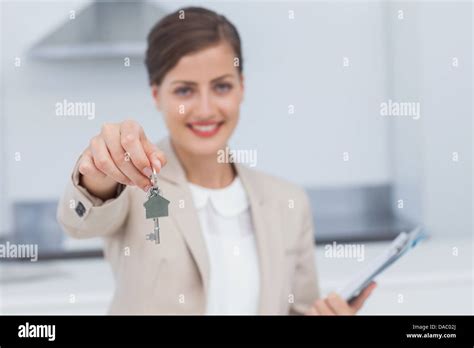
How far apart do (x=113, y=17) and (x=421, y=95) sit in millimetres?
767

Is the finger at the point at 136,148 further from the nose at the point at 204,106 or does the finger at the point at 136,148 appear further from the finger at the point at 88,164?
the nose at the point at 204,106

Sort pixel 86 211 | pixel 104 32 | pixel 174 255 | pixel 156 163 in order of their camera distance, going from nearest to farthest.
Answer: pixel 156 163, pixel 86 211, pixel 174 255, pixel 104 32

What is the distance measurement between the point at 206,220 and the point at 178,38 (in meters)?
0.22

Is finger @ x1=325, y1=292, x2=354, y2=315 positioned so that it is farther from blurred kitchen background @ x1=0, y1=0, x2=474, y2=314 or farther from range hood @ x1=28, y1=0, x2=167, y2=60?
range hood @ x1=28, y1=0, x2=167, y2=60

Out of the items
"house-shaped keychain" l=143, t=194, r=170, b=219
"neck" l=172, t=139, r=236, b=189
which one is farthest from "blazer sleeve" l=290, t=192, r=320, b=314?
"house-shaped keychain" l=143, t=194, r=170, b=219

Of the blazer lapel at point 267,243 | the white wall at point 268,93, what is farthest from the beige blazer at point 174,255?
the white wall at point 268,93

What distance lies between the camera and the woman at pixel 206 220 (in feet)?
2.67

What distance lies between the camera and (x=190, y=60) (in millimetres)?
847

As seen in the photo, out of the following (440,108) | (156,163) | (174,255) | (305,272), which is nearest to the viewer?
(156,163)

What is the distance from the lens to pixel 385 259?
0.74 m

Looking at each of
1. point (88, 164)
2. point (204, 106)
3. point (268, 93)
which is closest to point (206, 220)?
point (204, 106)

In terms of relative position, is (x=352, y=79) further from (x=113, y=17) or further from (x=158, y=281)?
(x=158, y=281)

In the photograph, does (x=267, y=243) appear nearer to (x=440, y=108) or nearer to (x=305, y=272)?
(x=305, y=272)
